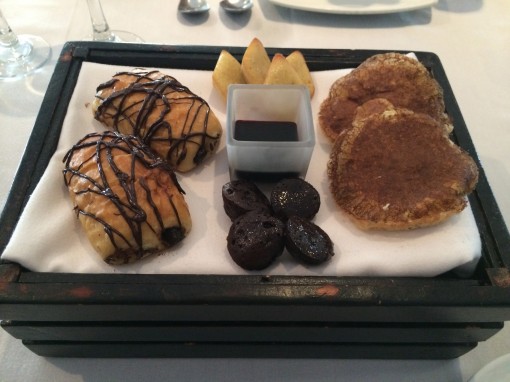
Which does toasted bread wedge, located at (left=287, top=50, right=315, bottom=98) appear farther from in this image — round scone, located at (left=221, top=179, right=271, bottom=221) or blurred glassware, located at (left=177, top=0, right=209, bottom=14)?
blurred glassware, located at (left=177, top=0, right=209, bottom=14)

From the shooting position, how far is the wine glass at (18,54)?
5.08 feet

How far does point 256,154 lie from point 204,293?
1.10ft

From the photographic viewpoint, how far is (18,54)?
1.58 m

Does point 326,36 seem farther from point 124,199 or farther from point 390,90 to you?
point 124,199

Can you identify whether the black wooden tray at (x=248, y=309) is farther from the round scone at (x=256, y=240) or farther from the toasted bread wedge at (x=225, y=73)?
the toasted bread wedge at (x=225, y=73)

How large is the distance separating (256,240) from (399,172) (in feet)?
1.25

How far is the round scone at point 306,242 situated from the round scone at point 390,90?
341 mm

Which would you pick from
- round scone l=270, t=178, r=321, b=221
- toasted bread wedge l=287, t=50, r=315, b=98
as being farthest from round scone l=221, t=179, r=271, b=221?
toasted bread wedge l=287, t=50, r=315, b=98

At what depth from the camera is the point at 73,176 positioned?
3.08 ft

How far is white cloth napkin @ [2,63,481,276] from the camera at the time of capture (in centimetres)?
88

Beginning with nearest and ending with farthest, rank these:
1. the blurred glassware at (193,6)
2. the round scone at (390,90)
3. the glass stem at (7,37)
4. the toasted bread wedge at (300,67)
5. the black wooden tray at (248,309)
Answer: the black wooden tray at (248,309) → the round scone at (390,90) → the toasted bread wedge at (300,67) → the glass stem at (7,37) → the blurred glassware at (193,6)

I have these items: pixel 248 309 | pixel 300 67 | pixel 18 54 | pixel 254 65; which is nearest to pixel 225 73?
pixel 254 65

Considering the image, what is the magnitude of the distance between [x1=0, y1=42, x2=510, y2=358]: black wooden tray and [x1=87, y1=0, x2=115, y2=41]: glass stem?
2.10ft

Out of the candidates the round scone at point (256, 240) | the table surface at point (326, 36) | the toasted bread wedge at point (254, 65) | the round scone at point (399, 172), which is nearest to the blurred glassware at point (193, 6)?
the table surface at point (326, 36)
